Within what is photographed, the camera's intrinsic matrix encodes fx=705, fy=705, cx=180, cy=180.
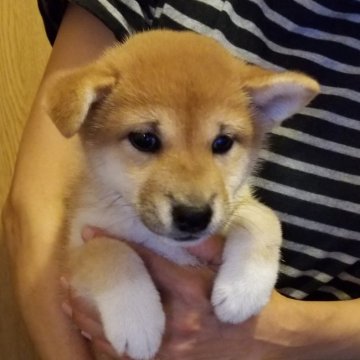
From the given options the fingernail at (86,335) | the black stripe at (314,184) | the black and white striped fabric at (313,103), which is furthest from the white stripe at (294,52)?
the fingernail at (86,335)

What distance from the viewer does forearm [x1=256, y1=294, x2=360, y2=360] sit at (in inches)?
51.3

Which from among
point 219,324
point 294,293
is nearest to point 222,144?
point 219,324

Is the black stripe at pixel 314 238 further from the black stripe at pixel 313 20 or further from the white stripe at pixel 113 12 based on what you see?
the white stripe at pixel 113 12

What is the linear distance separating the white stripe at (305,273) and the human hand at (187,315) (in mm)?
156

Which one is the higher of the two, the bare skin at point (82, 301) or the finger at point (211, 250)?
the finger at point (211, 250)

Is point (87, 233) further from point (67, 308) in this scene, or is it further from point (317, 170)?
point (317, 170)

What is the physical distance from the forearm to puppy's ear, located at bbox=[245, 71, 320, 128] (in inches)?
13.5

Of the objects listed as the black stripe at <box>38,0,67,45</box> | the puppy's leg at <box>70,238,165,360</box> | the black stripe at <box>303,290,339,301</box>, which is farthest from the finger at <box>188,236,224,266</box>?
the black stripe at <box>38,0,67,45</box>

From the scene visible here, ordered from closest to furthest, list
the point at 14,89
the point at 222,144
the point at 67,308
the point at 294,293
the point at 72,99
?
the point at 72,99
the point at 222,144
the point at 67,308
the point at 294,293
the point at 14,89

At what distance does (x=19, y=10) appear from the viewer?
1807mm

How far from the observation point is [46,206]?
1.41m

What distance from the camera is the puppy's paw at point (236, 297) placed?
1.20 metres

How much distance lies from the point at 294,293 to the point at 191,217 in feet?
1.52

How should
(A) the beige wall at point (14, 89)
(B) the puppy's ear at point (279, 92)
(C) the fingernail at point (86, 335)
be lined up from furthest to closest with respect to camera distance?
1. (A) the beige wall at point (14, 89)
2. (C) the fingernail at point (86, 335)
3. (B) the puppy's ear at point (279, 92)
